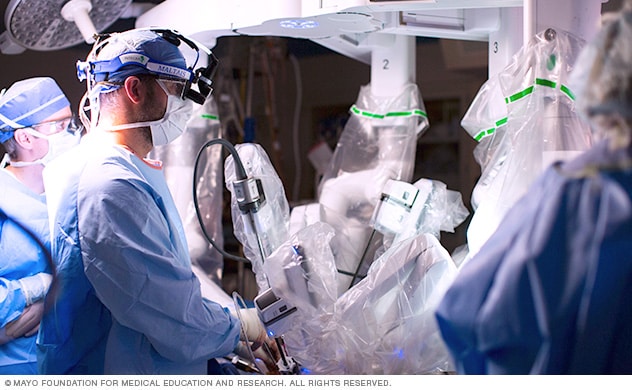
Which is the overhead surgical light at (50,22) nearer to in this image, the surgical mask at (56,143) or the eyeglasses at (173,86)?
the surgical mask at (56,143)

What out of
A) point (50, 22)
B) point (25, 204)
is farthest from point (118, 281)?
point (50, 22)

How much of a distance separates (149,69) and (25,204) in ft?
1.79

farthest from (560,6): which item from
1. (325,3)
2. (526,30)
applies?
(325,3)

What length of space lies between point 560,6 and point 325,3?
21.8 inches

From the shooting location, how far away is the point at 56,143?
5.78 ft

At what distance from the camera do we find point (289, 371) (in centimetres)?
163

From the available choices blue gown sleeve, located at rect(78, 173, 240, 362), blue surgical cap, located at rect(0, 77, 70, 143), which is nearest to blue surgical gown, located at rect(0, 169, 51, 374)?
blue surgical cap, located at rect(0, 77, 70, 143)

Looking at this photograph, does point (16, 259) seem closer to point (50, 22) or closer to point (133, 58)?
point (133, 58)

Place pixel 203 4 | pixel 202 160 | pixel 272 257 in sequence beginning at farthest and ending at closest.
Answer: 1. pixel 202 160
2. pixel 203 4
3. pixel 272 257

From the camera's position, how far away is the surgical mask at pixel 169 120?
4.98 feet

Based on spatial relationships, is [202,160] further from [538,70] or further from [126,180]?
[538,70]

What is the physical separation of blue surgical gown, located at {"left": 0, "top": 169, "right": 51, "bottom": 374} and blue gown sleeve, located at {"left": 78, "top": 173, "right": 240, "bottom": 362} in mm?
302

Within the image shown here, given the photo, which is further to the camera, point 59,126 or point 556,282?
point 59,126

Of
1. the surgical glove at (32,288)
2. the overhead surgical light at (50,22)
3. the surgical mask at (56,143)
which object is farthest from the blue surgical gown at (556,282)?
Result: the overhead surgical light at (50,22)
